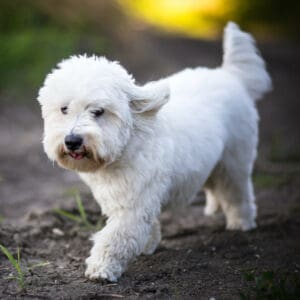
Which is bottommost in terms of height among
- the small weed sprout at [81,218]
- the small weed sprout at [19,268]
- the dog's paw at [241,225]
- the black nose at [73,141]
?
the small weed sprout at [19,268]

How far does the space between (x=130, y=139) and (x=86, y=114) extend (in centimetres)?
47

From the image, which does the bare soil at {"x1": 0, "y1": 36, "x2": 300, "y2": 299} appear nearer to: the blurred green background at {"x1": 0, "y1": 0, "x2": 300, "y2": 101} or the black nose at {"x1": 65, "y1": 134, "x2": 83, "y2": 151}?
the blurred green background at {"x1": 0, "y1": 0, "x2": 300, "y2": 101}

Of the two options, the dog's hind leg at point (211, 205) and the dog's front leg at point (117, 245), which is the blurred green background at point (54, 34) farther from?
the dog's front leg at point (117, 245)

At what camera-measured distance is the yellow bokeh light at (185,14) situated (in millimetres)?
19750

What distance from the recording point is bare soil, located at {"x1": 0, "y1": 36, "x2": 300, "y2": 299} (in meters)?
4.85

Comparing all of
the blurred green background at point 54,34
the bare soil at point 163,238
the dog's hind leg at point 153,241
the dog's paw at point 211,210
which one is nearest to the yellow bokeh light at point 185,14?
the blurred green background at point 54,34

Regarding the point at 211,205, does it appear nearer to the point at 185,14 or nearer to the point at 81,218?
the point at 81,218

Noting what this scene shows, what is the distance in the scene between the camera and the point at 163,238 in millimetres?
6555

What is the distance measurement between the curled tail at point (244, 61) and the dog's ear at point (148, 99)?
69.1 inches

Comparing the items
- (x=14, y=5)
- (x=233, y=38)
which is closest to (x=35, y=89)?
(x=14, y=5)

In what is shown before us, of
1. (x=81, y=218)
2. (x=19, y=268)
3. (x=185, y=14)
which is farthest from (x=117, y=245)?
(x=185, y=14)

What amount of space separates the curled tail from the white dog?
53 centimetres

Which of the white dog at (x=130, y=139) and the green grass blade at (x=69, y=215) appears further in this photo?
the green grass blade at (x=69, y=215)

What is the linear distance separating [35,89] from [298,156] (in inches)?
191
